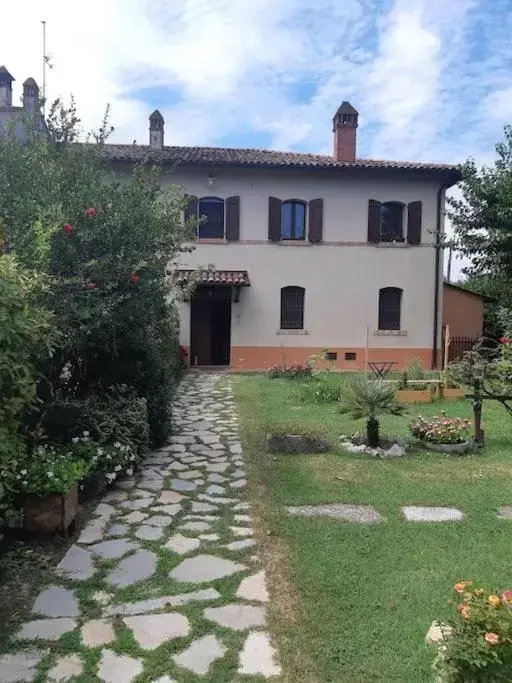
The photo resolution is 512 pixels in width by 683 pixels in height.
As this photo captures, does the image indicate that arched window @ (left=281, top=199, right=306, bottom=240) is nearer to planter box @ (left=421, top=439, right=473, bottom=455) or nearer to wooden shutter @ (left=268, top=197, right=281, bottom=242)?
wooden shutter @ (left=268, top=197, right=281, bottom=242)

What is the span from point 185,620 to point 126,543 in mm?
1220

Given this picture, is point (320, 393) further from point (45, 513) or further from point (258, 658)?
point (258, 658)

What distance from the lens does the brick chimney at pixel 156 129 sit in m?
17.7

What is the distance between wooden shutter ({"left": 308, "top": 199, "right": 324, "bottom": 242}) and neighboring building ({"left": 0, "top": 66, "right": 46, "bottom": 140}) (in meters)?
8.80

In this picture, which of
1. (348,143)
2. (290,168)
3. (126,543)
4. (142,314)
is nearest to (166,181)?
(290,168)

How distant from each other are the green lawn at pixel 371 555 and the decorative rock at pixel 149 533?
0.82 metres

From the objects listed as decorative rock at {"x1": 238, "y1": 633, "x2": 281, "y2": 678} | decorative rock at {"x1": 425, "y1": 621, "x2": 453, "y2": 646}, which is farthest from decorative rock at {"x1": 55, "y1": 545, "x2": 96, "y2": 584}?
decorative rock at {"x1": 425, "y1": 621, "x2": 453, "y2": 646}

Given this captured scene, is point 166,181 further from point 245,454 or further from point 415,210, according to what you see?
point 245,454

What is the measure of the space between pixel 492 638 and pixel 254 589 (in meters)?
1.64

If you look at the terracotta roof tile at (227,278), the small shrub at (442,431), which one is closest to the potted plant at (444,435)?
the small shrub at (442,431)

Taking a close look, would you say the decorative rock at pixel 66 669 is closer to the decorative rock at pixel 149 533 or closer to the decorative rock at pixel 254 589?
the decorative rock at pixel 254 589

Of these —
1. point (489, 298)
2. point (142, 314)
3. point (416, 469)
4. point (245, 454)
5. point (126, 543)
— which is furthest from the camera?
point (489, 298)

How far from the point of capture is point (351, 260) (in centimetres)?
1761

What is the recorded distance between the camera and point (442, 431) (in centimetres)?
716
